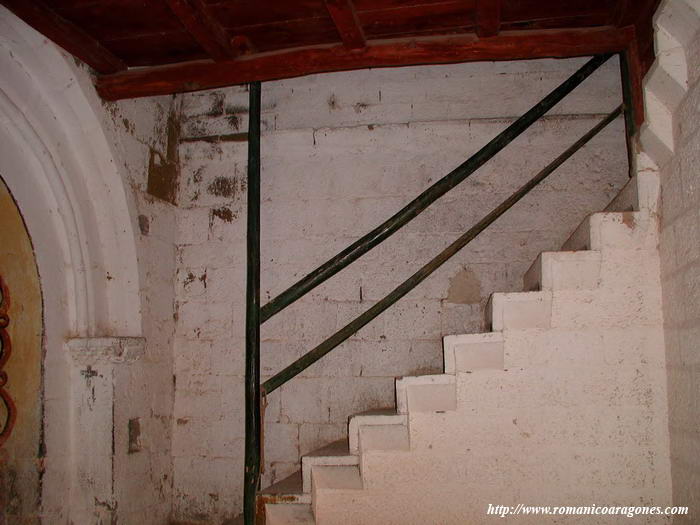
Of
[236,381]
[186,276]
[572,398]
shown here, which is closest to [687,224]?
[572,398]

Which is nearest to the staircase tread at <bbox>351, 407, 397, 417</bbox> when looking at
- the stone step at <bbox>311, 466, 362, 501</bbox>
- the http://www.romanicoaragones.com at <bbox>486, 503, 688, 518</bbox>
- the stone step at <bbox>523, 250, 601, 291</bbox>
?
the stone step at <bbox>311, 466, 362, 501</bbox>

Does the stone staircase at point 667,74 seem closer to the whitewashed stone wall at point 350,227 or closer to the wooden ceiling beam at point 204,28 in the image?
the whitewashed stone wall at point 350,227

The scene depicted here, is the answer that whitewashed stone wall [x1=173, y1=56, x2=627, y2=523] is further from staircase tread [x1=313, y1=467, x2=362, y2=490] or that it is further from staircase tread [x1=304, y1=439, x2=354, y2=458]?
staircase tread [x1=313, y1=467, x2=362, y2=490]

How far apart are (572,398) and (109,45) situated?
2.79m

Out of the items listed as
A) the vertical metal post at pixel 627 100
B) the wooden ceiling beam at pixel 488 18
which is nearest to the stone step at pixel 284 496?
the vertical metal post at pixel 627 100

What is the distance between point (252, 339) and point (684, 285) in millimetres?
1852

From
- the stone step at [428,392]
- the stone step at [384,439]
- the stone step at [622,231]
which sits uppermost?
the stone step at [622,231]

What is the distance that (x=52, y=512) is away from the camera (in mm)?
2840

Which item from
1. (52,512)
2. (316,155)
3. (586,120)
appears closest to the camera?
(52,512)

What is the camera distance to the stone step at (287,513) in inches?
101

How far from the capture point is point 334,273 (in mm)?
2781

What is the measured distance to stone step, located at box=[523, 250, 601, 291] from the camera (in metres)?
2.47

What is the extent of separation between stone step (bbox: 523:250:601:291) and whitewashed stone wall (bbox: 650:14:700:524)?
0.90 feet

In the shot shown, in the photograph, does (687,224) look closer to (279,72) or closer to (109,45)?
(279,72)
